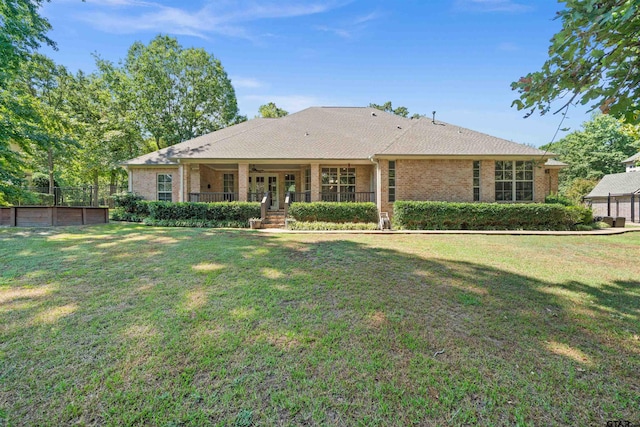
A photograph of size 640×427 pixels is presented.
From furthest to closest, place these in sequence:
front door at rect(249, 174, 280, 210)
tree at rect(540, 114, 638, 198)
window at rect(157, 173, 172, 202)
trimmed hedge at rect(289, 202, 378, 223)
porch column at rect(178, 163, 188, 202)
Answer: tree at rect(540, 114, 638, 198)
front door at rect(249, 174, 280, 210)
window at rect(157, 173, 172, 202)
porch column at rect(178, 163, 188, 202)
trimmed hedge at rect(289, 202, 378, 223)

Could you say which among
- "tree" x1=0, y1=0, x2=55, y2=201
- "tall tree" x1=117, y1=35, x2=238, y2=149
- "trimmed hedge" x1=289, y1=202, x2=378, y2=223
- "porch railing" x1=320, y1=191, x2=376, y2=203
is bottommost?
"trimmed hedge" x1=289, y1=202, x2=378, y2=223

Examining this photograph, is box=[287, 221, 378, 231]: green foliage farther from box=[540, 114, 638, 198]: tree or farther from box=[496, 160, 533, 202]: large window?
box=[540, 114, 638, 198]: tree

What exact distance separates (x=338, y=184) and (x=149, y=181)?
35.3 feet

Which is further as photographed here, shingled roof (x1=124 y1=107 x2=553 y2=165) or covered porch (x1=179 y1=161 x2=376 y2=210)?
covered porch (x1=179 y1=161 x2=376 y2=210)

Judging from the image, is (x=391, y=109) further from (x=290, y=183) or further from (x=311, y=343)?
(x=311, y=343)

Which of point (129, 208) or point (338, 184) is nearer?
point (129, 208)

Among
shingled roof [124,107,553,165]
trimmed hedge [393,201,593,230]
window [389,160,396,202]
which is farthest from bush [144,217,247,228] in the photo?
trimmed hedge [393,201,593,230]

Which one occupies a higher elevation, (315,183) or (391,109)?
(391,109)

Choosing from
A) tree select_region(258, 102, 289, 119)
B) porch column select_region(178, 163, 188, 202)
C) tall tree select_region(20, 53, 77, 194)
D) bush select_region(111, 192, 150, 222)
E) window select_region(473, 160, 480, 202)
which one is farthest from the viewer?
tree select_region(258, 102, 289, 119)

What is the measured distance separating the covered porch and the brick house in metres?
0.05

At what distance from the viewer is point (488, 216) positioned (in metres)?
12.2

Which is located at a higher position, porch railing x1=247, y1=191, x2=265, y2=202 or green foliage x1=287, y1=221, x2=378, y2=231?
porch railing x1=247, y1=191, x2=265, y2=202

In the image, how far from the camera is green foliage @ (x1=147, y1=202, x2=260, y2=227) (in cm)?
1305

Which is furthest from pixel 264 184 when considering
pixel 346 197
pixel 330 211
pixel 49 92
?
pixel 49 92
